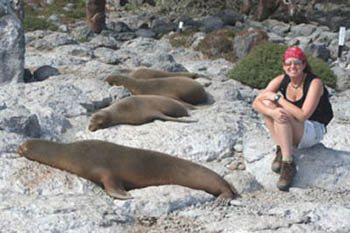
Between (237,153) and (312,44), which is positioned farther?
(312,44)

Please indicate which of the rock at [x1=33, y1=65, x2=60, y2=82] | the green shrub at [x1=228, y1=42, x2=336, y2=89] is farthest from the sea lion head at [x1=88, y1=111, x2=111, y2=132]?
the green shrub at [x1=228, y1=42, x2=336, y2=89]

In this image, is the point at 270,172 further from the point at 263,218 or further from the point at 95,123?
the point at 95,123

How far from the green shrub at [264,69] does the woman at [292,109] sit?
596cm

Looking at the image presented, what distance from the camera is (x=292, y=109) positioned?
284 inches

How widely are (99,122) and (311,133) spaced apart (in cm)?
252

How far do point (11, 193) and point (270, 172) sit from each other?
240 cm

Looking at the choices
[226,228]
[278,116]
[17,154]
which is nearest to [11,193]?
[17,154]

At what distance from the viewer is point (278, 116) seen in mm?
7238

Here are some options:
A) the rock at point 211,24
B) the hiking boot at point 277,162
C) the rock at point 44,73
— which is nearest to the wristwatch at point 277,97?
the hiking boot at point 277,162

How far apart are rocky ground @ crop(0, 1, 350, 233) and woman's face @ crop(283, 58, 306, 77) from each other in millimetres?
890

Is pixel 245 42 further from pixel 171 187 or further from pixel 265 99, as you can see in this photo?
pixel 171 187

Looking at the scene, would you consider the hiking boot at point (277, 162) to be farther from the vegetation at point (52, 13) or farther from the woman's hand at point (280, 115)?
the vegetation at point (52, 13)

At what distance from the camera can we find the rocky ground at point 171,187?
6.48 meters

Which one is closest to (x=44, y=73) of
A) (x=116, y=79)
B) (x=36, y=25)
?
(x=116, y=79)
